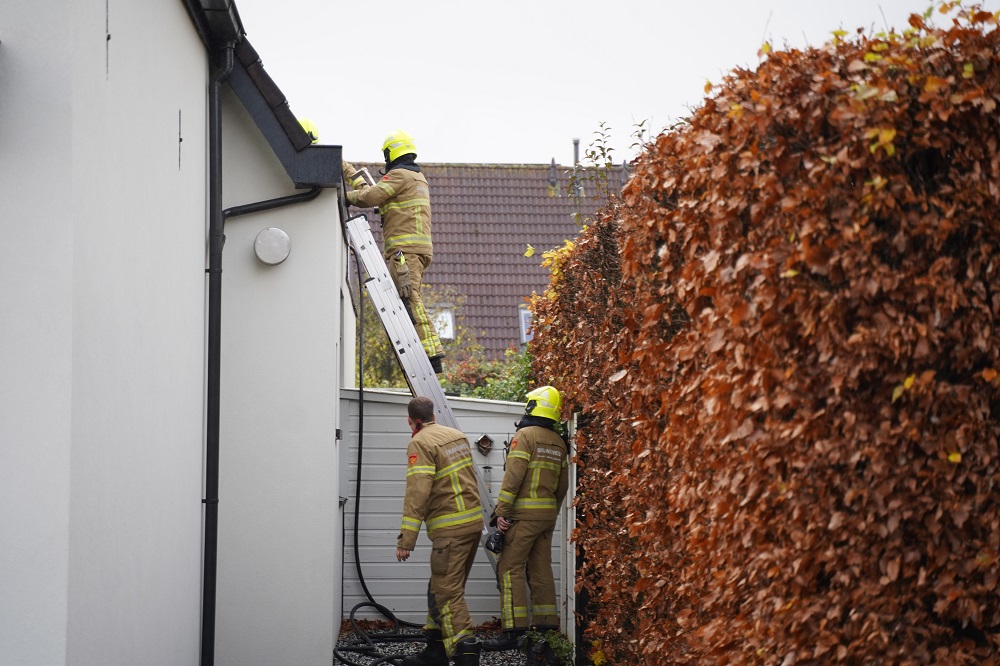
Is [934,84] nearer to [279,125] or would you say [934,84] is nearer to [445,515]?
[279,125]

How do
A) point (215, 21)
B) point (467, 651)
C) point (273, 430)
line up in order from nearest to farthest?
→ 1. point (215, 21)
2. point (273, 430)
3. point (467, 651)

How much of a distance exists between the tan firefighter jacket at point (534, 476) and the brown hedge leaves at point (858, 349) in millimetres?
4937

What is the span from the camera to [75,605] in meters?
3.66

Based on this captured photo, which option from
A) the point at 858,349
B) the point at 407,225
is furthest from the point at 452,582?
the point at 858,349

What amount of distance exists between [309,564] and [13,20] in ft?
16.0

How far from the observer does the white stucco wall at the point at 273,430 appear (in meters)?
7.46

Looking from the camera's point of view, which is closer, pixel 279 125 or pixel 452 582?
pixel 279 125

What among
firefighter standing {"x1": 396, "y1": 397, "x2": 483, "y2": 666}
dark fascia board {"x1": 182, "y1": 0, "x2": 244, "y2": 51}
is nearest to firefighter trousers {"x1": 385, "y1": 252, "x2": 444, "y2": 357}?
firefighter standing {"x1": 396, "y1": 397, "x2": 483, "y2": 666}

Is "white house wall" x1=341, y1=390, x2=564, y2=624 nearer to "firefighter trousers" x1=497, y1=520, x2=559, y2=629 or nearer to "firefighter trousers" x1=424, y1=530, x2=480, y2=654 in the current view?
"firefighter trousers" x1=497, y1=520, x2=559, y2=629

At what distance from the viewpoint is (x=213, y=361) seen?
6891 millimetres

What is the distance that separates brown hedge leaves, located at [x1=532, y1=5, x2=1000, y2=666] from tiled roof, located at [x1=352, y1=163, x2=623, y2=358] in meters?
18.5

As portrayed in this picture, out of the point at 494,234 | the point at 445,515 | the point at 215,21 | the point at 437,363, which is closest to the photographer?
the point at 215,21

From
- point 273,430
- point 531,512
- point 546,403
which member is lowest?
point 531,512

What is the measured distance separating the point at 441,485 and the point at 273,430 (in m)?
1.43
